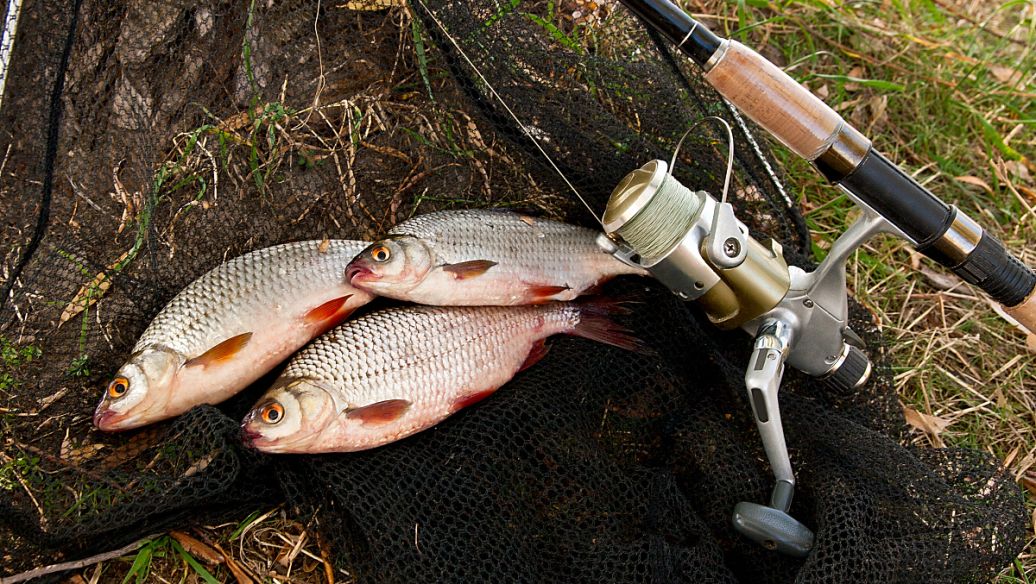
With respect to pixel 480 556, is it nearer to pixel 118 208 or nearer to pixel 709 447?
pixel 709 447

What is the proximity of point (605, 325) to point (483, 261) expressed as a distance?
1.42ft

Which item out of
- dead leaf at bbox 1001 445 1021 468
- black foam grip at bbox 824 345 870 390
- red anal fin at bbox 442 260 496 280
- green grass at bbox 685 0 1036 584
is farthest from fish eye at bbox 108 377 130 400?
dead leaf at bbox 1001 445 1021 468

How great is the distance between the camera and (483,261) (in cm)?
273

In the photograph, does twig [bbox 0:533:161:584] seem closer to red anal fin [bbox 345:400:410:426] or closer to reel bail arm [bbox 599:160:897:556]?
red anal fin [bbox 345:400:410:426]

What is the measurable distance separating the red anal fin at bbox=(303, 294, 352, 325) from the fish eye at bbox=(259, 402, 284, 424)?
1.29 feet

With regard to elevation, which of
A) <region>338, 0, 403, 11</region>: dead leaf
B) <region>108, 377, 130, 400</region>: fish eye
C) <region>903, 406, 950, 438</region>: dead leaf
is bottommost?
<region>108, 377, 130, 400</region>: fish eye

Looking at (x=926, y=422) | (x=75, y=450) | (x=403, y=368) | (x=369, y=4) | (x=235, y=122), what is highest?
(x=369, y=4)

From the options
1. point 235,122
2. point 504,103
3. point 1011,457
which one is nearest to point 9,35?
point 235,122

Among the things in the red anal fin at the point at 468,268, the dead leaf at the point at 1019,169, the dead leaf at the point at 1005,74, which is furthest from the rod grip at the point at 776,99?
the dead leaf at the point at 1005,74

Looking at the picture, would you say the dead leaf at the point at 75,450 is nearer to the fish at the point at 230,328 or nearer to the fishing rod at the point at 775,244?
the fish at the point at 230,328

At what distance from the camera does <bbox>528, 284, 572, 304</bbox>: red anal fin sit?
2777 mm

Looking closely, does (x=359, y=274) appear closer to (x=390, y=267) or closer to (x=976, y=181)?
(x=390, y=267)

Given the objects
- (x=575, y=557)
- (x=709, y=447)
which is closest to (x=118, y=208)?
(x=575, y=557)

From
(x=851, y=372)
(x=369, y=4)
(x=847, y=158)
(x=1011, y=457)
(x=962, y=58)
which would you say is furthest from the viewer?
(x=962, y=58)
